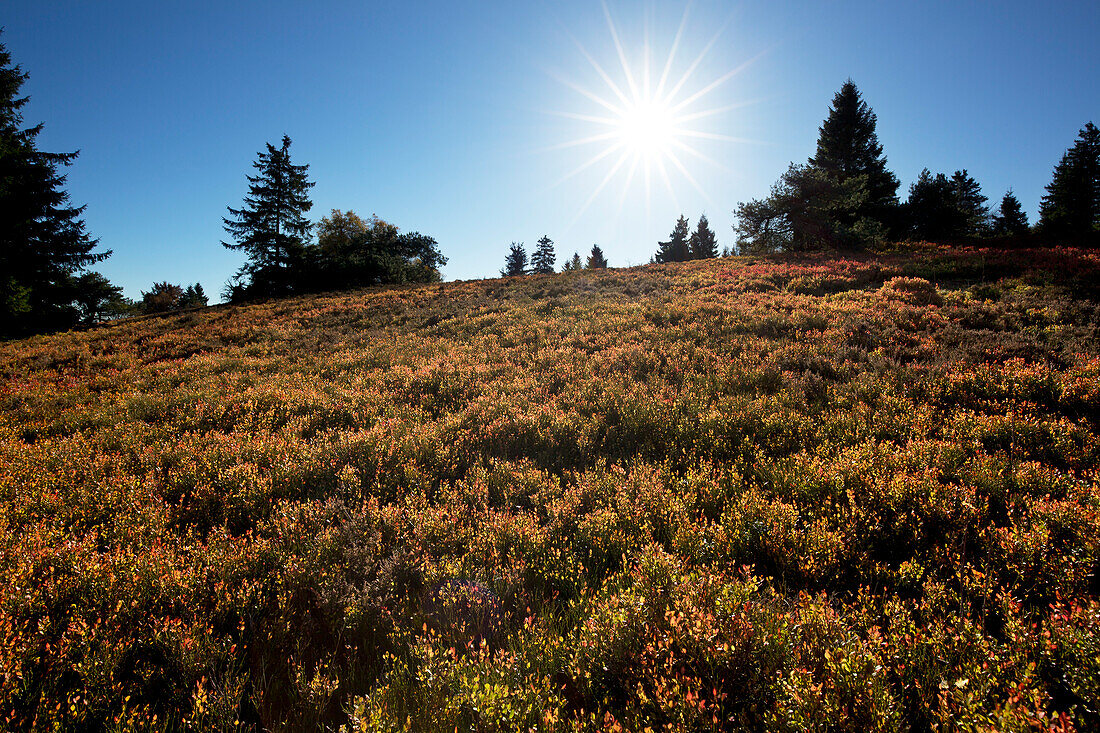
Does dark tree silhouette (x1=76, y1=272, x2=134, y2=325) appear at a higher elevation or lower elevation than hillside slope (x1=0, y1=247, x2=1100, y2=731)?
higher

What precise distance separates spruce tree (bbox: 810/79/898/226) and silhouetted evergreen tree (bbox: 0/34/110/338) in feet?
167

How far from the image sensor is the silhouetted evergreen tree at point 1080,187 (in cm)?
3828

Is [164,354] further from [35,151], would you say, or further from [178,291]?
[178,291]

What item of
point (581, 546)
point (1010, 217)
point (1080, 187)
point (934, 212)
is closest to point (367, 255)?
point (581, 546)

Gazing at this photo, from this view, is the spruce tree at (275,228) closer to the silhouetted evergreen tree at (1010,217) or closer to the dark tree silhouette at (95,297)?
the dark tree silhouette at (95,297)

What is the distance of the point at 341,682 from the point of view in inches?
102

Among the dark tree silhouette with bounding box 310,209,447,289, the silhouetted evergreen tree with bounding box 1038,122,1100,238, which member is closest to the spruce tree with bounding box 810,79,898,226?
the silhouetted evergreen tree with bounding box 1038,122,1100,238

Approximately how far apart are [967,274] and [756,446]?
703 inches

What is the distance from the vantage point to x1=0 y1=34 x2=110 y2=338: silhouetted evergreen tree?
2242 centimetres

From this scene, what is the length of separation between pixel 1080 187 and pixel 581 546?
6433 centimetres

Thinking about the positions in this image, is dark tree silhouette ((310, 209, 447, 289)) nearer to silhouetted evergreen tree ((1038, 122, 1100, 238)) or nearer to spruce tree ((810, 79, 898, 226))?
spruce tree ((810, 79, 898, 226))

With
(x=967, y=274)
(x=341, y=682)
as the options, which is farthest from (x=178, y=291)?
(x=967, y=274)

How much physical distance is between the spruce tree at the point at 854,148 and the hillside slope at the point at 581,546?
97.1ft

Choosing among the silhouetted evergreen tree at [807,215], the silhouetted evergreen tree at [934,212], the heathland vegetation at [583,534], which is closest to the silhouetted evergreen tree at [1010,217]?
the silhouetted evergreen tree at [934,212]
